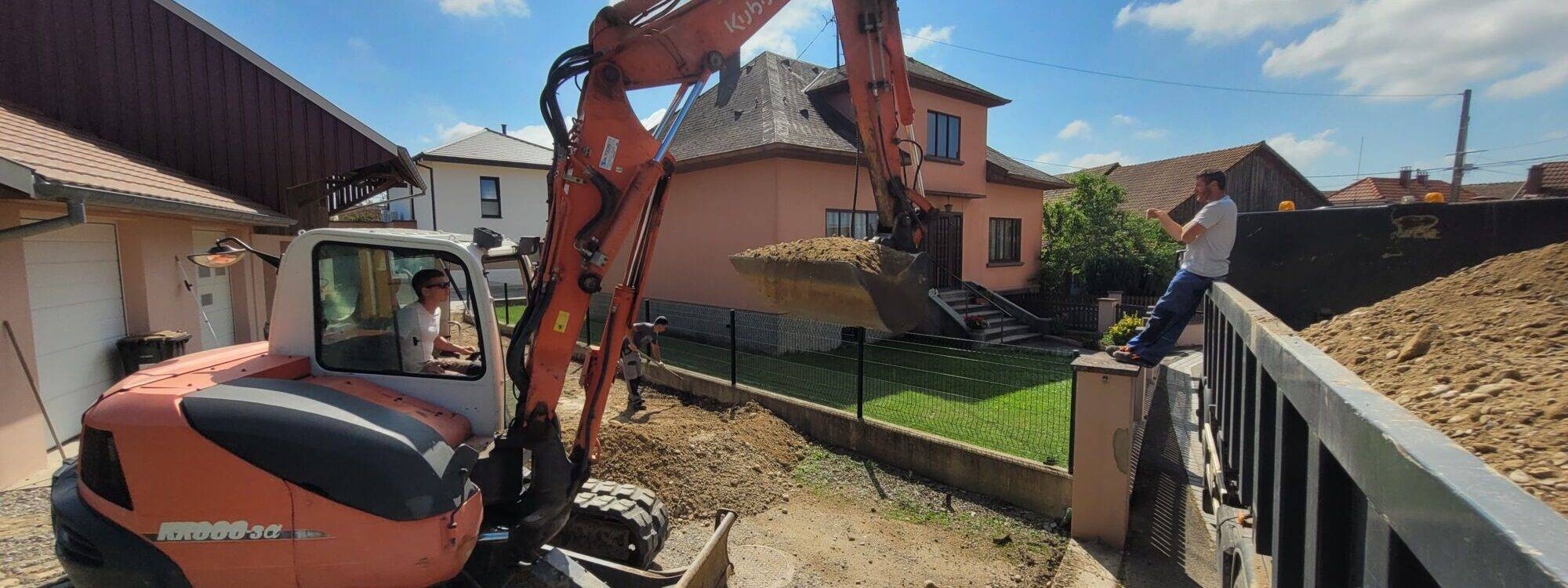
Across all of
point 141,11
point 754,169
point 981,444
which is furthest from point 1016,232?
point 141,11

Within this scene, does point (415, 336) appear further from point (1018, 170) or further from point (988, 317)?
point (1018, 170)

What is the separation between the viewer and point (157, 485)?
2562 millimetres

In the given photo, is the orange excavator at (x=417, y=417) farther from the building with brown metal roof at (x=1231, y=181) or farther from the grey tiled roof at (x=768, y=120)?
the building with brown metal roof at (x=1231, y=181)

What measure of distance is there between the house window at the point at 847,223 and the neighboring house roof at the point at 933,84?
3.20m

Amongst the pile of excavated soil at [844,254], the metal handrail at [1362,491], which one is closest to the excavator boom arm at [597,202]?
the pile of excavated soil at [844,254]

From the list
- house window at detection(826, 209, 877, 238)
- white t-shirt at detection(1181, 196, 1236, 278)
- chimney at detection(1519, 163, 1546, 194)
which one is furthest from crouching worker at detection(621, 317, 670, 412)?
chimney at detection(1519, 163, 1546, 194)

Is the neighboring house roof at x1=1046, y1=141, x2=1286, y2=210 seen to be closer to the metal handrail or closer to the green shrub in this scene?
the green shrub

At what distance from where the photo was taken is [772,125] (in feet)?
45.0

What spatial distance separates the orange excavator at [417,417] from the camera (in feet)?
8.43

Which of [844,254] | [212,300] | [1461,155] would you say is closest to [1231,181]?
[1461,155]

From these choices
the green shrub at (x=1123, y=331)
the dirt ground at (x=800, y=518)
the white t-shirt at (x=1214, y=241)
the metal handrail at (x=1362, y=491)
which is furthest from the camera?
the green shrub at (x=1123, y=331)

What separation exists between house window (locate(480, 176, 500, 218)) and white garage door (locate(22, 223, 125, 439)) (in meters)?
19.9

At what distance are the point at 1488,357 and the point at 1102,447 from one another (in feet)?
11.6

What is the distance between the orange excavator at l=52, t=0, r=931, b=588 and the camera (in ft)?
8.43
